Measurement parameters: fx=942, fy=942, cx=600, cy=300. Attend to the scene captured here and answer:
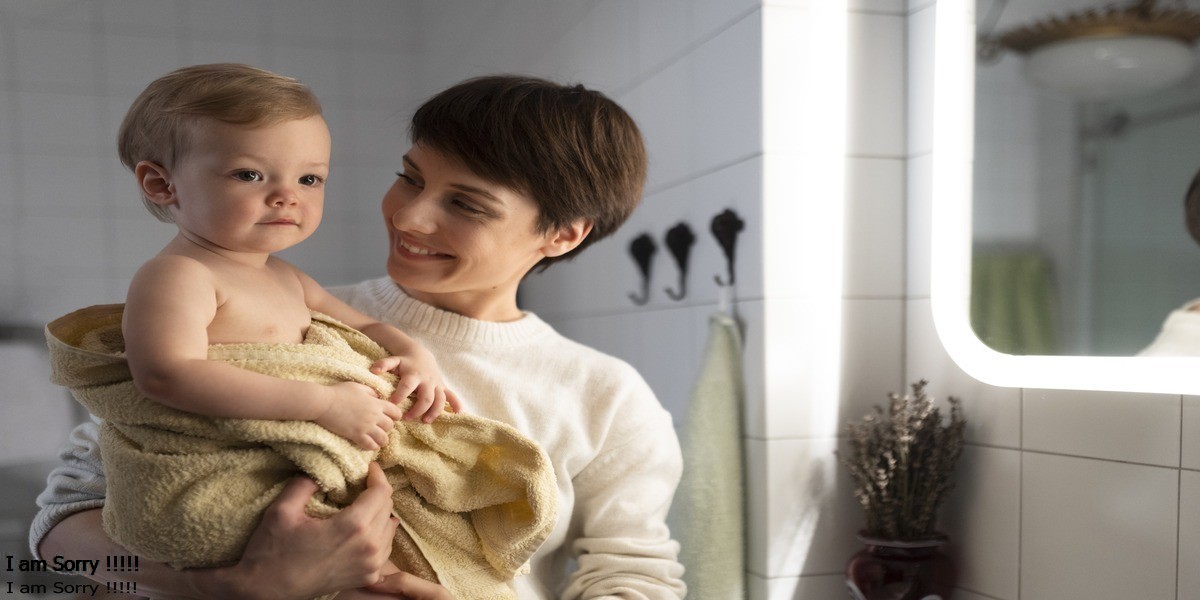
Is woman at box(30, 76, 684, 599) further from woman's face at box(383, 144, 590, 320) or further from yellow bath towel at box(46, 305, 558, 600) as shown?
yellow bath towel at box(46, 305, 558, 600)

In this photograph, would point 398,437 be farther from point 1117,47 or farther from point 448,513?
point 1117,47

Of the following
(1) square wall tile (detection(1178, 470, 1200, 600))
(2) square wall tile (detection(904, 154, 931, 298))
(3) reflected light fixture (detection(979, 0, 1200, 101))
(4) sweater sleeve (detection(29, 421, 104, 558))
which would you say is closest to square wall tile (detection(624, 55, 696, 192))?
(2) square wall tile (detection(904, 154, 931, 298))

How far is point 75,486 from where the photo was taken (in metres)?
1.04

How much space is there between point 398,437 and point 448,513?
101 mm

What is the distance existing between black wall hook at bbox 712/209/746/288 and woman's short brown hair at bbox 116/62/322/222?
735mm

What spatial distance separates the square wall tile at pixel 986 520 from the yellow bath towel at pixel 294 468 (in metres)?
0.66

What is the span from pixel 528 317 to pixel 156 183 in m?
0.47

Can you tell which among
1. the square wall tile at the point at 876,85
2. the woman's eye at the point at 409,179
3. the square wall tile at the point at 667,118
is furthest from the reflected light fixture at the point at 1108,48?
the woman's eye at the point at 409,179

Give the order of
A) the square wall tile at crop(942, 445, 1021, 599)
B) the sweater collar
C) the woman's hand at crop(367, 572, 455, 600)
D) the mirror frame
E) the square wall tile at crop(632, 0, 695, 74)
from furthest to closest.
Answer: the square wall tile at crop(632, 0, 695, 74)
the mirror frame
the square wall tile at crop(942, 445, 1021, 599)
the sweater collar
the woman's hand at crop(367, 572, 455, 600)

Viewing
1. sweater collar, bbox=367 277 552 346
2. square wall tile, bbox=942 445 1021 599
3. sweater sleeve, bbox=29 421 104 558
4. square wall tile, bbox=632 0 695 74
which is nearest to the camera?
sweater sleeve, bbox=29 421 104 558

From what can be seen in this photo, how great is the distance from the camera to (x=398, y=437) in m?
0.93

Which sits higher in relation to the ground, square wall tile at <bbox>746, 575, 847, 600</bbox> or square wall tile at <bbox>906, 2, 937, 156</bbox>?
square wall tile at <bbox>906, 2, 937, 156</bbox>

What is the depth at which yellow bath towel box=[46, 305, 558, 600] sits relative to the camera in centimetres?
82

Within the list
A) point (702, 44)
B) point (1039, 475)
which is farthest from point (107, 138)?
point (1039, 475)
